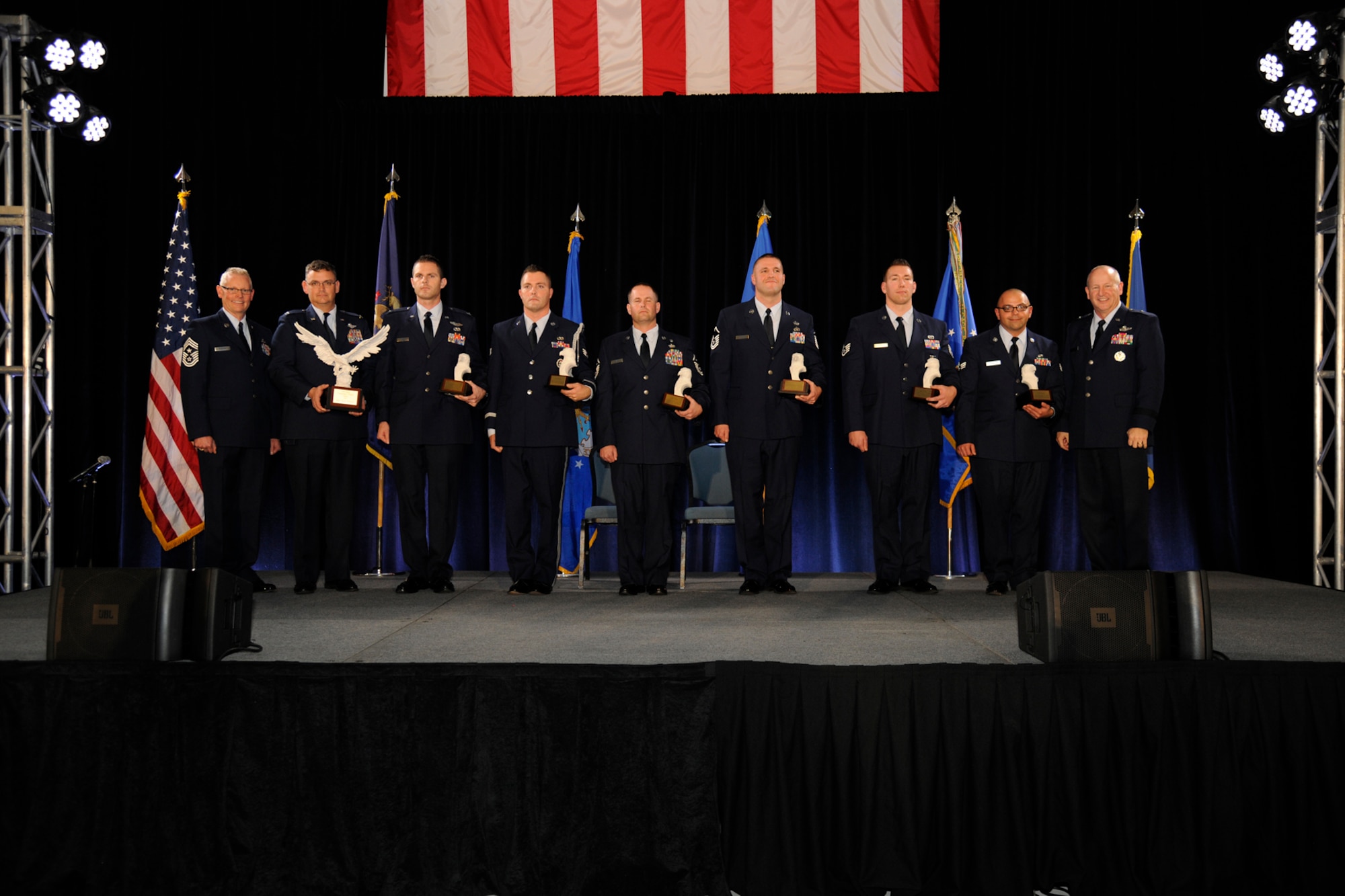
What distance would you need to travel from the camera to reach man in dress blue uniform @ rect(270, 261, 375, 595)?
5.14m

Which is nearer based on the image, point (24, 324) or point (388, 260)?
point (24, 324)

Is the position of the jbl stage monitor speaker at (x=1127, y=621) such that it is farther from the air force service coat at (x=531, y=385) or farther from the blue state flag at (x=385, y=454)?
the blue state flag at (x=385, y=454)

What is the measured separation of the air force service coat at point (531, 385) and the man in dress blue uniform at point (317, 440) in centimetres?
69

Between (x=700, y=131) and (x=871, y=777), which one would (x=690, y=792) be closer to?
(x=871, y=777)

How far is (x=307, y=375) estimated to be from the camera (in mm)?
5223

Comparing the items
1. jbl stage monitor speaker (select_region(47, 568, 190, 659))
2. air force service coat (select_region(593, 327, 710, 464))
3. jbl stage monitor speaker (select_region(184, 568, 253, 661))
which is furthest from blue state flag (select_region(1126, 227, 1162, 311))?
jbl stage monitor speaker (select_region(47, 568, 190, 659))

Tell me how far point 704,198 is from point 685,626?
3.81m

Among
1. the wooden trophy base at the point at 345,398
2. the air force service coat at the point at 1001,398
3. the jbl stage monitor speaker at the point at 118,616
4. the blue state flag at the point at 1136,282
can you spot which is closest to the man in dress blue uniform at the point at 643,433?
the wooden trophy base at the point at 345,398

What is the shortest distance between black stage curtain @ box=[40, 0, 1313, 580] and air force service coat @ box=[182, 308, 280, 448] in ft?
5.39

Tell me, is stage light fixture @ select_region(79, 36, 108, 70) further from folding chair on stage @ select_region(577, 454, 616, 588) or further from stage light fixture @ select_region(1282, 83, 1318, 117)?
stage light fixture @ select_region(1282, 83, 1318, 117)

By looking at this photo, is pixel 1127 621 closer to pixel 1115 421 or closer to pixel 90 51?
pixel 1115 421

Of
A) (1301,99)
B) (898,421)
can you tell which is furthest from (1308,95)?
(898,421)

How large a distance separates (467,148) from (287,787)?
16.6 ft

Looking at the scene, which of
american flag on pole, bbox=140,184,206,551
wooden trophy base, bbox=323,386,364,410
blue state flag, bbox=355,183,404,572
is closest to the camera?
wooden trophy base, bbox=323,386,364,410
